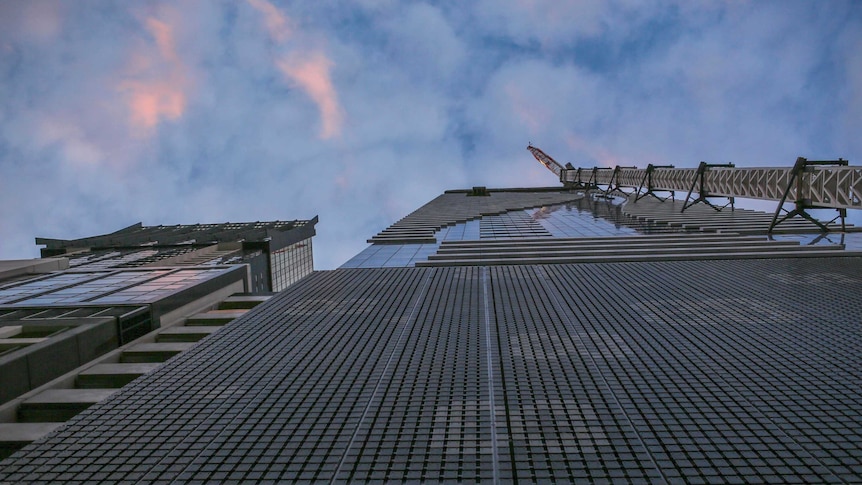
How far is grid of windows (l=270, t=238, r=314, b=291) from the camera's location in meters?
62.0

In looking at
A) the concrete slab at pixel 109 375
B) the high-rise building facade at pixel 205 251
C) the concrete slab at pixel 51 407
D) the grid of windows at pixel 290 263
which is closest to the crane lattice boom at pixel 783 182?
the concrete slab at pixel 109 375

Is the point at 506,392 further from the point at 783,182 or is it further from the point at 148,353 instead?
the point at 783,182

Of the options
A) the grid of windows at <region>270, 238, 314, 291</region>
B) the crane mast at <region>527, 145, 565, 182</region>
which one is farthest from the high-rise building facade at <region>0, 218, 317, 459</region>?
the crane mast at <region>527, 145, 565, 182</region>

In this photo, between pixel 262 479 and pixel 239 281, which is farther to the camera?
pixel 239 281

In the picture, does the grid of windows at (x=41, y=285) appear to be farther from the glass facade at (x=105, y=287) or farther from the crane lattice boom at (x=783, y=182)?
the crane lattice boom at (x=783, y=182)

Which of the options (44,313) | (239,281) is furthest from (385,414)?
(239,281)

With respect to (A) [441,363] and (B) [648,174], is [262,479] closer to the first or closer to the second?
(A) [441,363]

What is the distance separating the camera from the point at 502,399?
500 inches

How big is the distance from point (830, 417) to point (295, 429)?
43.5 ft

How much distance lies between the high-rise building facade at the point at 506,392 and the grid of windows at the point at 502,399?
58 millimetres

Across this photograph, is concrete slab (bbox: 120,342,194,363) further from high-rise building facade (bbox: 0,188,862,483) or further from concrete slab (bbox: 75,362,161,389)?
high-rise building facade (bbox: 0,188,862,483)

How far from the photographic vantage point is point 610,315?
779 inches

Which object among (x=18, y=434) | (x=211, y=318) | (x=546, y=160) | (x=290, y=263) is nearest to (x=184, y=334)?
(x=211, y=318)

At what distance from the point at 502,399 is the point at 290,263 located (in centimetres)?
5995
